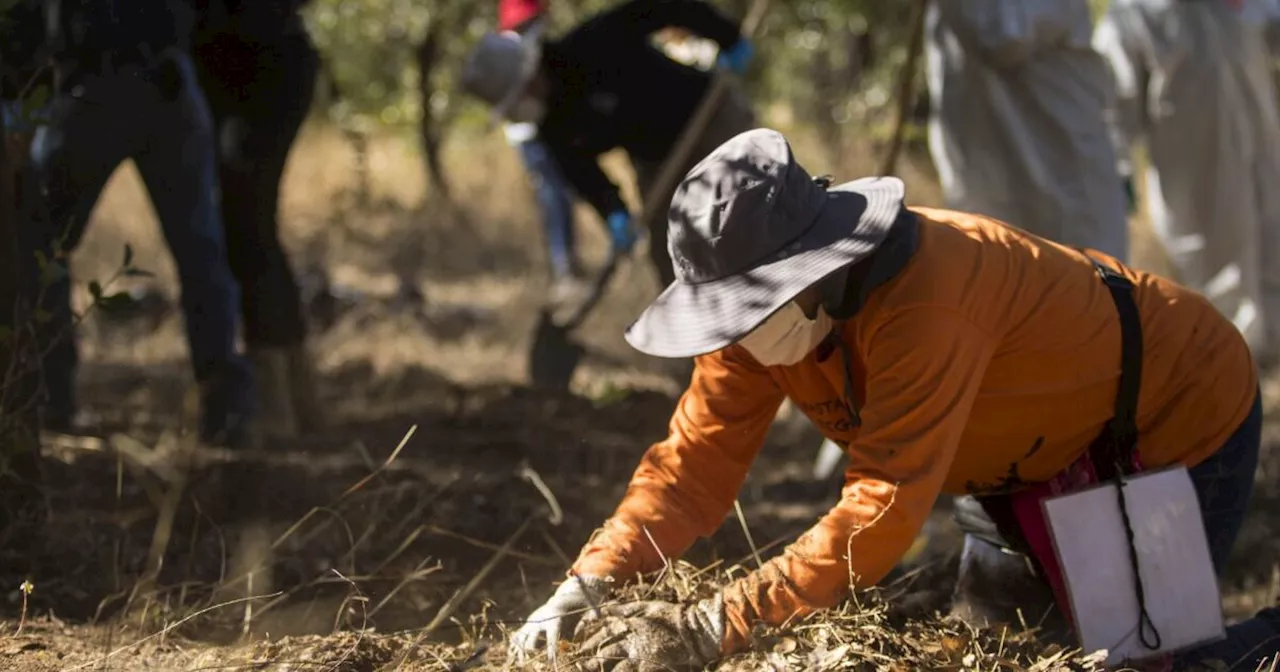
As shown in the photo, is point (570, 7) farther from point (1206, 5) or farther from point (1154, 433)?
point (1154, 433)

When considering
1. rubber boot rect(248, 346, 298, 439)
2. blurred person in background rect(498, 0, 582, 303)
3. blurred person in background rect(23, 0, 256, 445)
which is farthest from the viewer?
blurred person in background rect(498, 0, 582, 303)

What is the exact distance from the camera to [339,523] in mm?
3656

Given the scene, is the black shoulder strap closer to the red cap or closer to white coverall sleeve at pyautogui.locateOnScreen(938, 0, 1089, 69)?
white coverall sleeve at pyautogui.locateOnScreen(938, 0, 1089, 69)

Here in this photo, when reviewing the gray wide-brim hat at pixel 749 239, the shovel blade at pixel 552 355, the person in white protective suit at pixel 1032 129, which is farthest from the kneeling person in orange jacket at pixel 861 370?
the shovel blade at pixel 552 355

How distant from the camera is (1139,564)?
2.74 m

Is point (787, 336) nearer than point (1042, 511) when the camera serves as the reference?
Yes

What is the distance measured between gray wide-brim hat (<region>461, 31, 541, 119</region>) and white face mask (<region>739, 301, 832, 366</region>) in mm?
3110

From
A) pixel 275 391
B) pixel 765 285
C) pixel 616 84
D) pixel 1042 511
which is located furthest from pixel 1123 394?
pixel 616 84

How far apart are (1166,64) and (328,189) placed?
6.10 metres

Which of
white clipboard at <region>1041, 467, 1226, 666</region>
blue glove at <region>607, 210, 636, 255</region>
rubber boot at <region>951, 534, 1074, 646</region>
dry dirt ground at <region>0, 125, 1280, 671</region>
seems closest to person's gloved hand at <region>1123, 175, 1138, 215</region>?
dry dirt ground at <region>0, 125, 1280, 671</region>

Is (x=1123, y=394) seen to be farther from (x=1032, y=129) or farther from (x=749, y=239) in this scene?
(x=1032, y=129)

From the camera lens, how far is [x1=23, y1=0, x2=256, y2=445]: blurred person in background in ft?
13.0

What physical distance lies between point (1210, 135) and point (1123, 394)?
13.7 ft

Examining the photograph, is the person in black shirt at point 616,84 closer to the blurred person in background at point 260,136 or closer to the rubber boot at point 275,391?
the blurred person in background at point 260,136
